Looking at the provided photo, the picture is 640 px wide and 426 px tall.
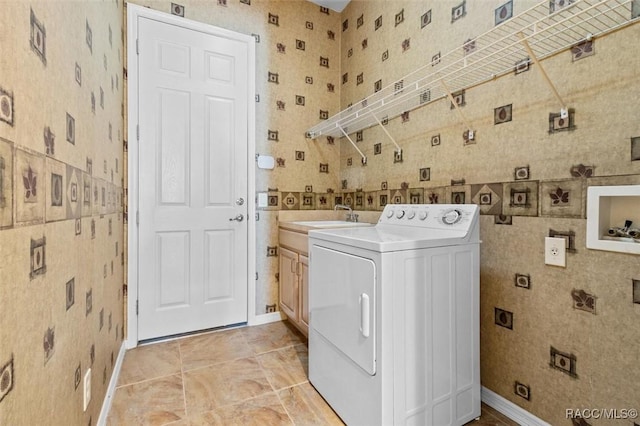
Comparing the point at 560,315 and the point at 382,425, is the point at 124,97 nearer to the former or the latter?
the point at 382,425

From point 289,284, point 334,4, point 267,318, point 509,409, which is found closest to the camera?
point 509,409

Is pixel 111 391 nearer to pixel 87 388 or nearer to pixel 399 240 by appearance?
pixel 87 388

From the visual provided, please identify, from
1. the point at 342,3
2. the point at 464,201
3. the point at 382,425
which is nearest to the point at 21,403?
the point at 382,425

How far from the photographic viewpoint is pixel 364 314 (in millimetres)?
1223

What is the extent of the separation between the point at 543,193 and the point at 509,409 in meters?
1.03


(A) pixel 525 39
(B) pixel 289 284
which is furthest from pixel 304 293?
(A) pixel 525 39

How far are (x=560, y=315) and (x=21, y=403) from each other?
1721mm

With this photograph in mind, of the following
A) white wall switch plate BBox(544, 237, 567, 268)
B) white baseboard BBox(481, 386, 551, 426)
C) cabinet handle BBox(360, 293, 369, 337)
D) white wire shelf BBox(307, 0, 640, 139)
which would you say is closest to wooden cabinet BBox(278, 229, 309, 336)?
cabinet handle BBox(360, 293, 369, 337)

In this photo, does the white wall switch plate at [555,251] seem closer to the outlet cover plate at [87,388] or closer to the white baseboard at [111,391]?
the outlet cover plate at [87,388]

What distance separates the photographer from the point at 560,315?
1243 millimetres

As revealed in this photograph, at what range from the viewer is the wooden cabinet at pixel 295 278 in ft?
6.90

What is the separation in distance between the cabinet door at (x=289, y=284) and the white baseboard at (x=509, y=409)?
1.25 m

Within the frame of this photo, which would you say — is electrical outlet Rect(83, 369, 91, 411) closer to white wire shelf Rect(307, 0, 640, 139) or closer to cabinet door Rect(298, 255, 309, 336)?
cabinet door Rect(298, 255, 309, 336)

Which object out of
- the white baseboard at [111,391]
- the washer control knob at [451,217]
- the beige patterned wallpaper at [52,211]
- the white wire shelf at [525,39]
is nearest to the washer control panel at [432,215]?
the washer control knob at [451,217]
